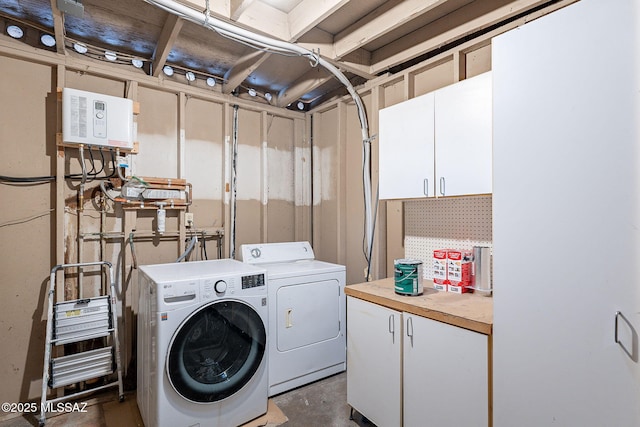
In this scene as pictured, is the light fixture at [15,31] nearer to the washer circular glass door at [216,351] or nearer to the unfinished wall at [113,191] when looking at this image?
the unfinished wall at [113,191]

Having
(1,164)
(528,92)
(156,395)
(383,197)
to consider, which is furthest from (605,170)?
(1,164)

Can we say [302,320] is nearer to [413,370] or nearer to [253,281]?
[253,281]

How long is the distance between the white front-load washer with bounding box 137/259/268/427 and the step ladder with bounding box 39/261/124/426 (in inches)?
9.7

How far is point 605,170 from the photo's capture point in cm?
102

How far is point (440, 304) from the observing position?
1.61 metres

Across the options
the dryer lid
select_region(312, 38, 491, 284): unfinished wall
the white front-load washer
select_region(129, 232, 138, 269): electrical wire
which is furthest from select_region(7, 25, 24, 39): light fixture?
select_region(312, 38, 491, 284): unfinished wall

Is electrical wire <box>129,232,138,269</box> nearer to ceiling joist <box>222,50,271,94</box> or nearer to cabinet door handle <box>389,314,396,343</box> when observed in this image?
ceiling joist <box>222,50,271,94</box>

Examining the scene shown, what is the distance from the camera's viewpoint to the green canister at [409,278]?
1761mm

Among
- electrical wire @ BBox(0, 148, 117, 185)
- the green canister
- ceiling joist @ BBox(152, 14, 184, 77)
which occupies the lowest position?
the green canister

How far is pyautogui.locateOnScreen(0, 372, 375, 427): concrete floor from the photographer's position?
1.99 m

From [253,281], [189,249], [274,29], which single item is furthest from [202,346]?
[274,29]

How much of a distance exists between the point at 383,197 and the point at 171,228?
1.79 metres

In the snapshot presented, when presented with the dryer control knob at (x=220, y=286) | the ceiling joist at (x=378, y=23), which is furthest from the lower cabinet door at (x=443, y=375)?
the ceiling joist at (x=378, y=23)

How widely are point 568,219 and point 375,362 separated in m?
1.21
